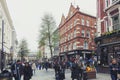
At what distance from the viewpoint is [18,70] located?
58.9 ft

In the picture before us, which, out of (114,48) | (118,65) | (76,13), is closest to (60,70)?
(118,65)

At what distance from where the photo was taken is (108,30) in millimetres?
28141

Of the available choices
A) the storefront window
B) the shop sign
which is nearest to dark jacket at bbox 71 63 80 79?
the shop sign

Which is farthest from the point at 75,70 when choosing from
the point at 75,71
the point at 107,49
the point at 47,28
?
the point at 47,28

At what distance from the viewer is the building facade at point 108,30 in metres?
25.3

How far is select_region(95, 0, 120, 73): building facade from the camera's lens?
83.0ft

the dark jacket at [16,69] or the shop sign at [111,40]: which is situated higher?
the shop sign at [111,40]

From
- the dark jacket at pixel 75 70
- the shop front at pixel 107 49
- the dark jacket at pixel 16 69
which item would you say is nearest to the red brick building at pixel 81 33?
the shop front at pixel 107 49

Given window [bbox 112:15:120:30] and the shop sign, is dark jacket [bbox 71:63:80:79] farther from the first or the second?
window [bbox 112:15:120:30]

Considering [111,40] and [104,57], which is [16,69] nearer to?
[111,40]

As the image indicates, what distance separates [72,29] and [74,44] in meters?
3.66

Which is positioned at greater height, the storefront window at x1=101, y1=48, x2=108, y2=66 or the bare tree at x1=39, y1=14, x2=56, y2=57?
the bare tree at x1=39, y1=14, x2=56, y2=57

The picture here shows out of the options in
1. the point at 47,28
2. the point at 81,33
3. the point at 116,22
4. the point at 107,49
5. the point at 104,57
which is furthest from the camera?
the point at 47,28

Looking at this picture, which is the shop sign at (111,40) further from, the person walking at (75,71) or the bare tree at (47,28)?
the bare tree at (47,28)
